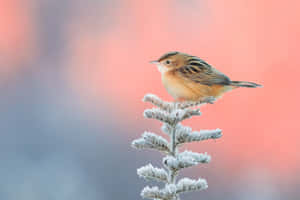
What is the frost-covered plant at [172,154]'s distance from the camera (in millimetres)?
3363

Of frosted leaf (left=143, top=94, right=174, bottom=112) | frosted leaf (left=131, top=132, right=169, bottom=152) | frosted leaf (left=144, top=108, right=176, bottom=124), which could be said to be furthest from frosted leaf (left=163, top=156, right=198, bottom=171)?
frosted leaf (left=143, top=94, right=174, bottom=112)

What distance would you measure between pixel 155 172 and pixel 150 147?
26 centimetres

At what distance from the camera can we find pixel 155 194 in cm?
336

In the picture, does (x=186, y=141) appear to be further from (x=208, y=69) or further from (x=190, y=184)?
(x=208, y=69)

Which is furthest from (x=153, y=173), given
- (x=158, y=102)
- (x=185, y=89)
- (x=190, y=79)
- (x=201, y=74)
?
(x=201, y=74)

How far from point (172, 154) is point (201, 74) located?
2669 mm

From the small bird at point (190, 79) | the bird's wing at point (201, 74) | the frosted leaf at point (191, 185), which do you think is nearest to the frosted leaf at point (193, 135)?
the frosted leaf at point (191, 185)

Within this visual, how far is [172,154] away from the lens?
3.67 meters

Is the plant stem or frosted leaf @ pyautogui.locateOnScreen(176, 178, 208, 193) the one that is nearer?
frosted leaf @ pyautogui.locateOnScreen(176, 178, 208, 193)

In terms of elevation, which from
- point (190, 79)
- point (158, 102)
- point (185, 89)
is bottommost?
point (158, 102)

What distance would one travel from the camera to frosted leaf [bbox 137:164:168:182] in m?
3.53

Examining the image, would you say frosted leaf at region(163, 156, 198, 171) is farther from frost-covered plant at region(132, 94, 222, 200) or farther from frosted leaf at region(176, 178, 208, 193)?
frosted leaf at region(176, 178, 208, 193)

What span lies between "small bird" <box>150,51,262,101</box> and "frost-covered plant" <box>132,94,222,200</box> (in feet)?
5.57

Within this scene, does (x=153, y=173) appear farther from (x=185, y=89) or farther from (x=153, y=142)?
(x=185, y=89)
